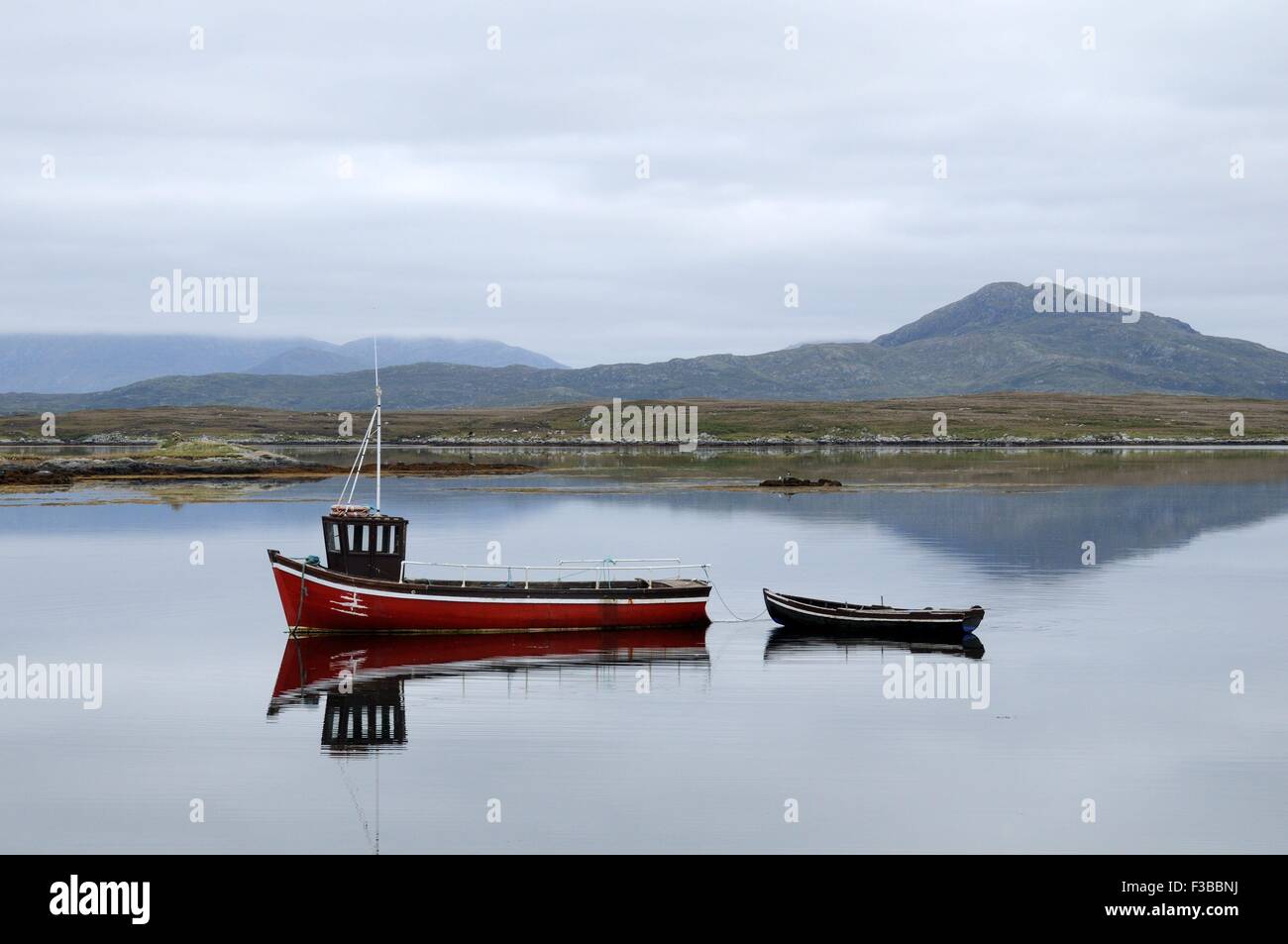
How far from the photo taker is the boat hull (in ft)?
144

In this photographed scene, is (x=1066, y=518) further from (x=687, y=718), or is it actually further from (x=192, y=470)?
(x=192, y=470)

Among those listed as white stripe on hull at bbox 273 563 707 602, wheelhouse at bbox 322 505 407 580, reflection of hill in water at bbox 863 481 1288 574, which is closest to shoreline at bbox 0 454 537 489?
reflection of hill in water at bbox 863 481 1288 574

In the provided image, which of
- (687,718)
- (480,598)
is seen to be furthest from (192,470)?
(687,718)

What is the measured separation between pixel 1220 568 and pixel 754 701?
38.9 metres

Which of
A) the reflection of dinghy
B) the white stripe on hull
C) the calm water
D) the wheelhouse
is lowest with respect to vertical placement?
the calm water

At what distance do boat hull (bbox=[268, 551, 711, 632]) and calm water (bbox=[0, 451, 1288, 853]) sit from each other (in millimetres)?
871

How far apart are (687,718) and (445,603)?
1350 cm

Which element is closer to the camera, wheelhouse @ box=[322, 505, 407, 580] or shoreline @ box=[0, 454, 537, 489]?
wheelhouse @ box=[322, 505, 407, 580]

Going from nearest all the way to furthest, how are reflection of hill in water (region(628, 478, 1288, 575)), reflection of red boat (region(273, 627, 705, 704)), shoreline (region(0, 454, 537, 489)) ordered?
reflection of red boat (region(273, 627, 705, 704))
reflection of hill in water (region(628, 478, 1288, 575))
shoreline (region(0, 454, 537, 489))

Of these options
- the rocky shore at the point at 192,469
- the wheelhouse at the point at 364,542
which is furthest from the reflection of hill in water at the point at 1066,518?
the rocky shore at the point at 192,469

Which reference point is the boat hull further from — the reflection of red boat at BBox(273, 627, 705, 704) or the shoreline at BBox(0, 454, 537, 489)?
the shoreline at BBox(0, 454, 537, 489)

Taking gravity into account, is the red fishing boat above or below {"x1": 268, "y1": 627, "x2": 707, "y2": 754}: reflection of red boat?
above

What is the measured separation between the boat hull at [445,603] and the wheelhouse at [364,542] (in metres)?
1.08

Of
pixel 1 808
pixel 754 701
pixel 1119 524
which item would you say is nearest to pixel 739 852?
pixel 754 701
